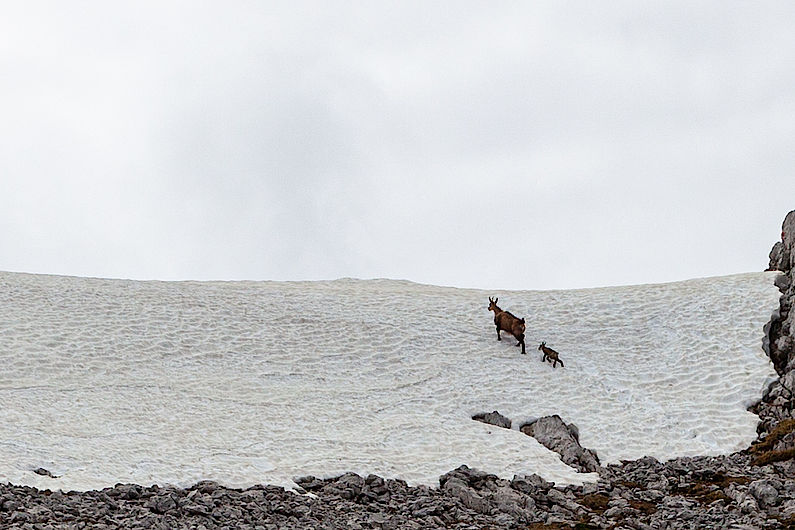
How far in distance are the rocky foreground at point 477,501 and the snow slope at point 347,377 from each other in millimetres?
988

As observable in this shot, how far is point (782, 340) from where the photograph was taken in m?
29.8

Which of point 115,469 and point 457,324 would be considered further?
point 457,324

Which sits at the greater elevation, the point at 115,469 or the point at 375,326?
the point at 375,326

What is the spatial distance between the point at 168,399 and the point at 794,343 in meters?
18.6

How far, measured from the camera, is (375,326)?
109ft

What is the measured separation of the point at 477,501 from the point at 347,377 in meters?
10.9

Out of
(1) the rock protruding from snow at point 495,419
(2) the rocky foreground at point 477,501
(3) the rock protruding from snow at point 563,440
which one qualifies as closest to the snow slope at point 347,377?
(1) the rock protruding from snow at point 495,419

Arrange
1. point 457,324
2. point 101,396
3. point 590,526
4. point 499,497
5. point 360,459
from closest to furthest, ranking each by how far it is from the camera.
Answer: point 590,526, point 499,497, point 360,459, point 101,396, point 457,324

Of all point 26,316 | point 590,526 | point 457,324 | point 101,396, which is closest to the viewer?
point 590,526

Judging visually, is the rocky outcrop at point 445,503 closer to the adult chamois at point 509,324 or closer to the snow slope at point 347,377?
the snow slope at point 347,377

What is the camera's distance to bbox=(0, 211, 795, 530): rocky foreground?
16.0m

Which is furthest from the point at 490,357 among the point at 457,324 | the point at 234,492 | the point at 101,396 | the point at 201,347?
the point at 234,492

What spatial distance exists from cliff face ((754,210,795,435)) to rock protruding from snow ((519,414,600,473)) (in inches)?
203

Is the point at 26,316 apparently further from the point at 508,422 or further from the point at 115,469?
the point at 508,422
